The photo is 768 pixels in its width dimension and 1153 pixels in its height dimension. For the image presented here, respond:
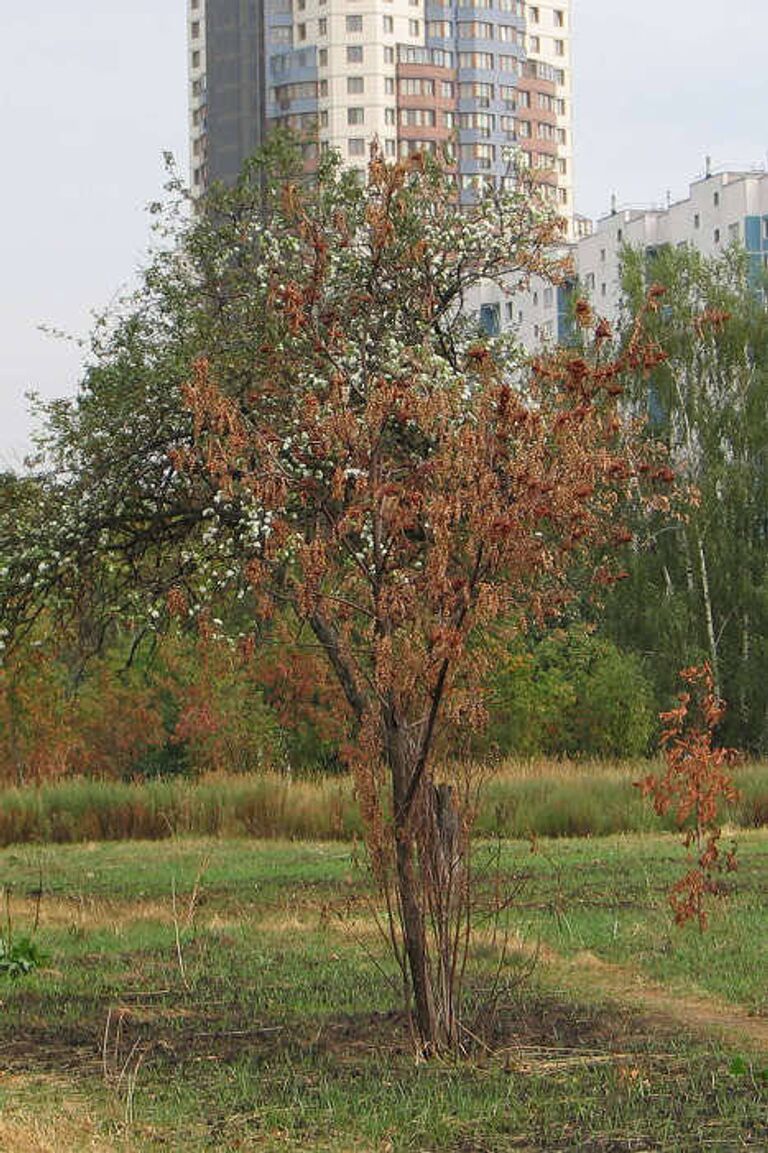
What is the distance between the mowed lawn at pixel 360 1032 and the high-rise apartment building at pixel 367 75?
309ft

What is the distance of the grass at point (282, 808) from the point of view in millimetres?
23219

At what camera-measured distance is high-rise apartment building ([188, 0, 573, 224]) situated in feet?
362

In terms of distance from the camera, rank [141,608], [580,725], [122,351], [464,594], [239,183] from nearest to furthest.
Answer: [464,594]
[141,608]
[122,351]
[239,183]
[580,725]

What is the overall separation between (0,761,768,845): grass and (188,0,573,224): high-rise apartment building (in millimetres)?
83770

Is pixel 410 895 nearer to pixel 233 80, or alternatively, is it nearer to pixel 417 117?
pixel 233 80

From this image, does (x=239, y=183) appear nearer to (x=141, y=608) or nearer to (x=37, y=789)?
(x=141, y=608)

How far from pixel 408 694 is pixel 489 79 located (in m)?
115

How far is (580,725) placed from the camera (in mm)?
35875

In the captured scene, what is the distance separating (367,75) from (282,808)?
94748 mm

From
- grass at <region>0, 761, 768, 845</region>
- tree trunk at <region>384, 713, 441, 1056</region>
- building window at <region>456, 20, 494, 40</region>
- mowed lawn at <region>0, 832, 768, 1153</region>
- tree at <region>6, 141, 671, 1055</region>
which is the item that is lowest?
grass at <region>0, 761, 768, 845</region>

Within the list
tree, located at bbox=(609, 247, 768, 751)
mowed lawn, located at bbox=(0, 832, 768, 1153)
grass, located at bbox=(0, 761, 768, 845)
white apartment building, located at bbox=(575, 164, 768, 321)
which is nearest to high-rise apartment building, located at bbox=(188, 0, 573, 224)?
white apartment building, located at bbox=(575, 164, 768, 321)

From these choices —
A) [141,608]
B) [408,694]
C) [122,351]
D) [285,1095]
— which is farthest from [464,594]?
[122,351]

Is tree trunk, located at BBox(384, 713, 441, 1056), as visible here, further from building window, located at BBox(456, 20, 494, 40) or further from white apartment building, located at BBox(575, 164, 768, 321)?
building window, located at BBox(456, 20, 494, 40)

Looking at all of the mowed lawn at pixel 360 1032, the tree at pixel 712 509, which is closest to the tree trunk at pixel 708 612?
the tree at pixel 712 509
